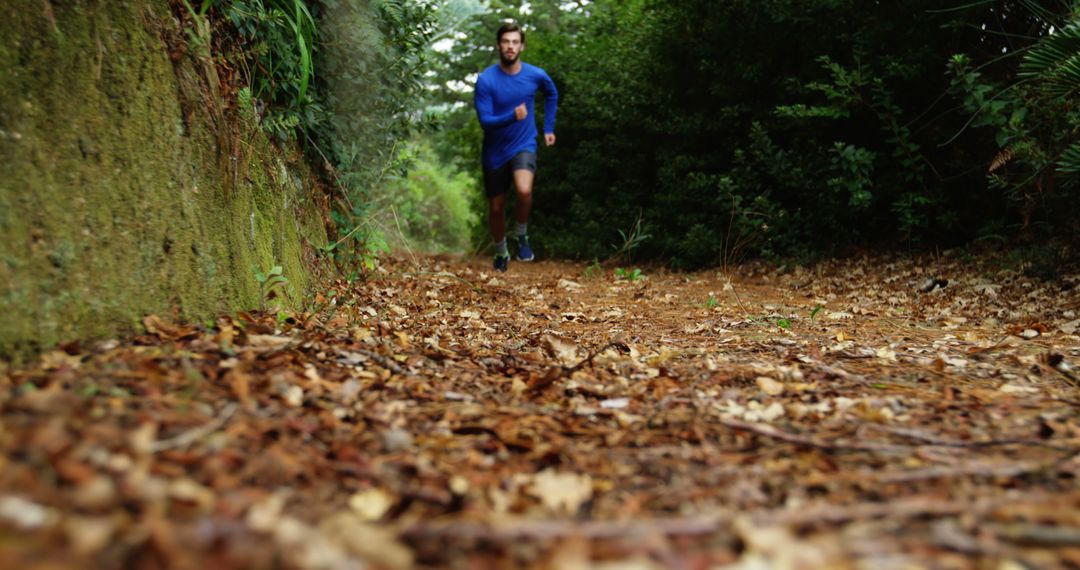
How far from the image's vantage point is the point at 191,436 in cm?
137

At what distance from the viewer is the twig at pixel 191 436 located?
131 centimetres

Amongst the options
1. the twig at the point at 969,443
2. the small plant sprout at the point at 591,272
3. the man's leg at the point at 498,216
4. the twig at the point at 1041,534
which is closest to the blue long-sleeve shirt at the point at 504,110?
the man's leg at the point at 498,216

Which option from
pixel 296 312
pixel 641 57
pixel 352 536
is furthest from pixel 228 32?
pixel 641 57

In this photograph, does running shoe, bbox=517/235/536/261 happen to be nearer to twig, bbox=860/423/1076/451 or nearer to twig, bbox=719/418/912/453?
twig, bbox=719/418/912/453

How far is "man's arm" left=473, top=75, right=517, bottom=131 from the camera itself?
23.7 feet

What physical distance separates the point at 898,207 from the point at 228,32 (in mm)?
4898

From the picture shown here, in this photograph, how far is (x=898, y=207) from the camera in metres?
5.67

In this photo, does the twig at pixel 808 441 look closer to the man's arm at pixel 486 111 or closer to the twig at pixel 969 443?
the twig at pixel 969 443

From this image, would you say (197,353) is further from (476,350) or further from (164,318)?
(476,350)

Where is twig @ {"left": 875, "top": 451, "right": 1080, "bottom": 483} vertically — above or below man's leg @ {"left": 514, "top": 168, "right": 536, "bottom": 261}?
below

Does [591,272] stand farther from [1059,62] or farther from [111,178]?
[111,178]

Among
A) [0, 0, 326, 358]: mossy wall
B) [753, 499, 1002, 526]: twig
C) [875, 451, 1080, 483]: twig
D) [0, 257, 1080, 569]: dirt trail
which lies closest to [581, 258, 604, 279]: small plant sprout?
[0, 257, 1080, 569]: dirt trail

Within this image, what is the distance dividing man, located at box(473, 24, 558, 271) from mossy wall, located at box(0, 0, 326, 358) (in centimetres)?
459

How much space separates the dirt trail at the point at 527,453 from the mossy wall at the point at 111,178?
13 centimetres
